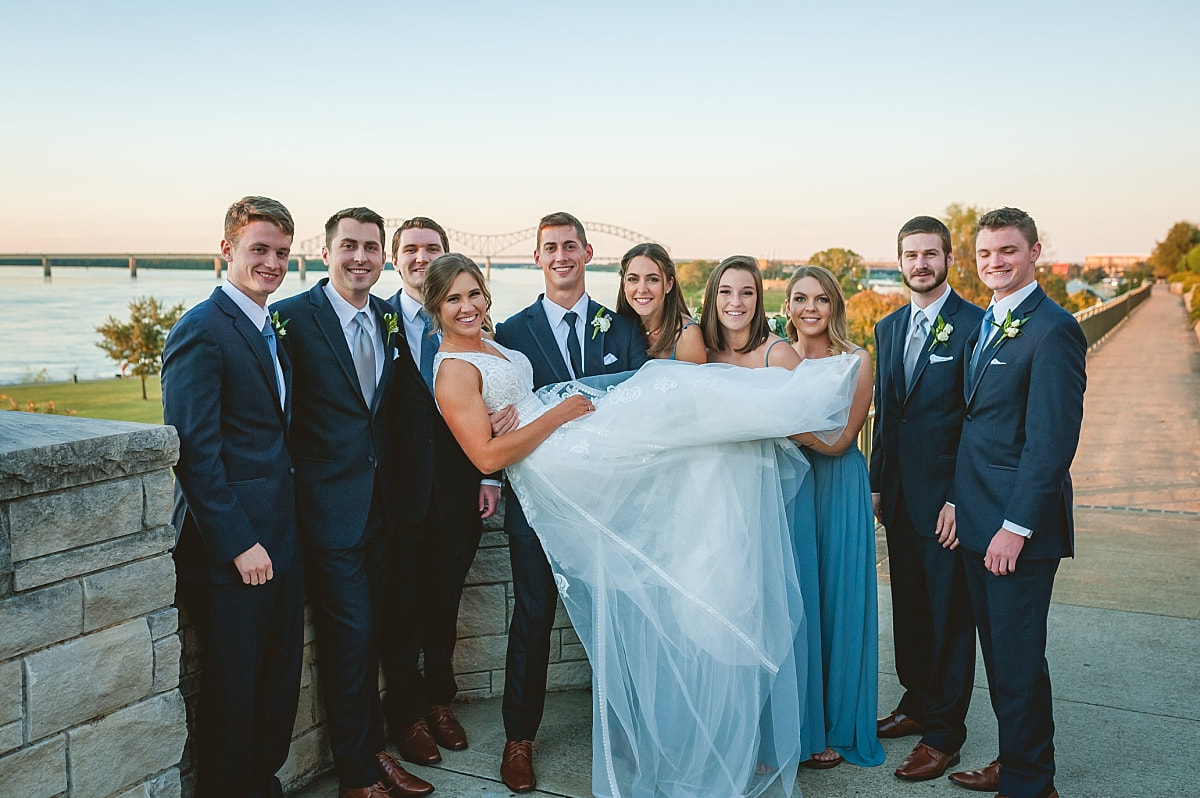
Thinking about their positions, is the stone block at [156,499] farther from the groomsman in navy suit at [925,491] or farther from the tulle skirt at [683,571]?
the groomsman in navy suit at [925,491]

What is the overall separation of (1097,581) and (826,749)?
10.6ft

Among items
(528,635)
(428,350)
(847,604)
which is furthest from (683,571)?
(428,350)

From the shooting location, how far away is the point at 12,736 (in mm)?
2166

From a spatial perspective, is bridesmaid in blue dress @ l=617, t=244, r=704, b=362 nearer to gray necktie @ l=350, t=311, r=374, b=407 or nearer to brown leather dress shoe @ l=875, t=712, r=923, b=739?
gray necktie @ l=350, t=311, r=374, b=407

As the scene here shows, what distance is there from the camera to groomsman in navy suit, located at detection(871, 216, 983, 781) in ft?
11.6

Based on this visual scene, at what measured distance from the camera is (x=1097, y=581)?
582 centimetres

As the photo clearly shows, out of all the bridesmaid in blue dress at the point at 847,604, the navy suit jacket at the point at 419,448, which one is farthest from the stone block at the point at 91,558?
the bridesmaid in blue dress at the point at 847,604

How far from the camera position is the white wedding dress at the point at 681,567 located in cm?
315

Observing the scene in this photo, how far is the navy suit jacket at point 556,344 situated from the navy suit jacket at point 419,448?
257 millimetres

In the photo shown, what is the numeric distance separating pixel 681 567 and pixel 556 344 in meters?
1.10

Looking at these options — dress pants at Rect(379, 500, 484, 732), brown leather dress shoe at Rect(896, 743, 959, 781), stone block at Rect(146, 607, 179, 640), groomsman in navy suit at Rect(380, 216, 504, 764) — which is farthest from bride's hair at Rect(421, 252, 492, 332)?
brown leather dress shoe at Rect(896, 743, 959, 781)

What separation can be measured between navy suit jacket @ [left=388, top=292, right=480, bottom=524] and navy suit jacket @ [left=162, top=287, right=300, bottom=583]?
0.60 metres

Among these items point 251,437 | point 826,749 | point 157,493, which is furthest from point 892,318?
point 157,493

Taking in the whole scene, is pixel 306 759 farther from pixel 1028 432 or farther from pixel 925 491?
pixel 1028 432
